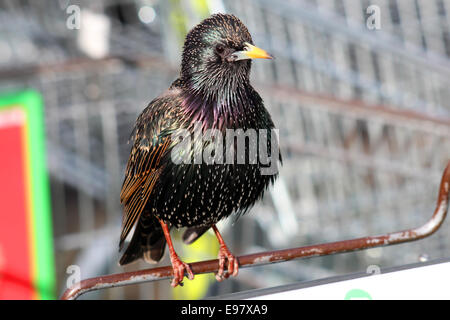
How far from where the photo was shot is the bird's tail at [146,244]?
103 cm

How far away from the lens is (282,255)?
840mm

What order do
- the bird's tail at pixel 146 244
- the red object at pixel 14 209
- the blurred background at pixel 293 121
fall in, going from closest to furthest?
the bird's tail at pixel 146 244 → the red object at pixel 14 209 → the blurred background at pixel 293 121

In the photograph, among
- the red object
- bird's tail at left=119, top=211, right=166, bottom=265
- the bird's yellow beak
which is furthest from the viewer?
the red object

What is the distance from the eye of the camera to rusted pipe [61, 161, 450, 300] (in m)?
0.80

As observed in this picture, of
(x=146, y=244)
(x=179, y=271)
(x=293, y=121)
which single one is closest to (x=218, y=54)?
(x=179, y=271)

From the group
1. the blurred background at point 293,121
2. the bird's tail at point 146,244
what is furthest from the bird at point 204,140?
the blurred background at point 293,121

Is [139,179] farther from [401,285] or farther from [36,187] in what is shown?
[36,187]

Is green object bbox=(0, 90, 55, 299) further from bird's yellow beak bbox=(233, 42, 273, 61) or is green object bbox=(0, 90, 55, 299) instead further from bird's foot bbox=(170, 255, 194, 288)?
bird's yellow beak bbox=(233, 42, 273, 61)

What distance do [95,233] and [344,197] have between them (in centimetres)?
100

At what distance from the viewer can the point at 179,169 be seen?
31.5 inches

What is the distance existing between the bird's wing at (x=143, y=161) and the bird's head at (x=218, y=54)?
59 millimetres

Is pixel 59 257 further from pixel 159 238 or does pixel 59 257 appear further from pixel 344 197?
pixel 159 238

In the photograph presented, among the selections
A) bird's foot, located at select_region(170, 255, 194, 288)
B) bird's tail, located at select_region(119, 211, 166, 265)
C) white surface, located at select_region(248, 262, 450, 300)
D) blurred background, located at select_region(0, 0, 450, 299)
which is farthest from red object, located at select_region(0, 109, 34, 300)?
white surface, located at select_region(248, 262, 450, 300)

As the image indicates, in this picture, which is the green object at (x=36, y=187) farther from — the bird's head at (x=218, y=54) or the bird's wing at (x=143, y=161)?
the bird's head at (x=218, y=54)
